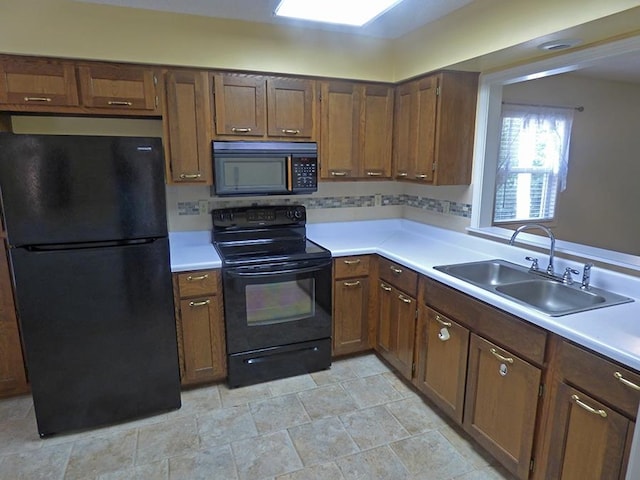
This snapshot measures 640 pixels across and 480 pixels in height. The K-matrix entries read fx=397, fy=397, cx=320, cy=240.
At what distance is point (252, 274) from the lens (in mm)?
2557

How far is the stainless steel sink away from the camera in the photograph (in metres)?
1.85

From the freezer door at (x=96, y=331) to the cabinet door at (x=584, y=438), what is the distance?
2000 millimetres

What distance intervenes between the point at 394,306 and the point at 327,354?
612 mm

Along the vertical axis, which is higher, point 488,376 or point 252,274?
point 252,274

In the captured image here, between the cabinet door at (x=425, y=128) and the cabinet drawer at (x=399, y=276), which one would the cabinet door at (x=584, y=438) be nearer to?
the cabinet drawer at (x=399, y=276)

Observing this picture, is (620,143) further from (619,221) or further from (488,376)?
(488,376)

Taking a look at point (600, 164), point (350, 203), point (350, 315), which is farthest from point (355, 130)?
point (600, 164)

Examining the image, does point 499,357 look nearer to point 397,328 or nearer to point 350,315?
point 397,328

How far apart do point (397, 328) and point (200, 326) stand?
51.8 inches

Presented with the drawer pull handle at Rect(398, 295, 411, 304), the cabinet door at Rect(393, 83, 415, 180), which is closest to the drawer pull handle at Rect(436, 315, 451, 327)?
the drawer pull handle at Rect(398, 295, 411, 304)

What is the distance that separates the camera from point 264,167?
9.20 ft

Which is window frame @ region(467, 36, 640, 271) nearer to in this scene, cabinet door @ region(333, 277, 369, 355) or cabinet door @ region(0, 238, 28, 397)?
cabinet door @ region(333, 277, 369, 355)

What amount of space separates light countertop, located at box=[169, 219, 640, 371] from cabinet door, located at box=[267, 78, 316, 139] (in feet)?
2.76

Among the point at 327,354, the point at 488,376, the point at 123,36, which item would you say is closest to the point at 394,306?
the point at 327,354
